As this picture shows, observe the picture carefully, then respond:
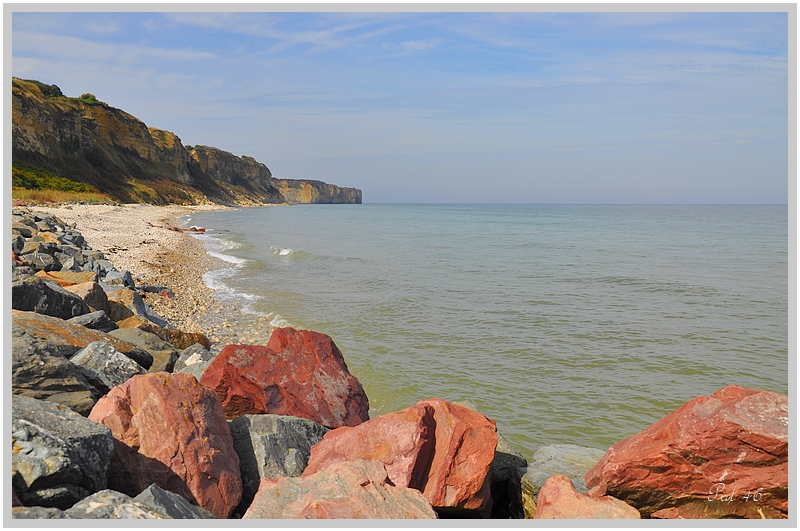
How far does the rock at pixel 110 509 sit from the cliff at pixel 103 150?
36112 millimetres

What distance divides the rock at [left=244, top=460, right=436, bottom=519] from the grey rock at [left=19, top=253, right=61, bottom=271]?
8568 mm

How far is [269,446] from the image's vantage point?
4.32 meters

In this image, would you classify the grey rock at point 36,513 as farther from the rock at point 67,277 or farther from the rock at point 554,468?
the rock at point 67,277

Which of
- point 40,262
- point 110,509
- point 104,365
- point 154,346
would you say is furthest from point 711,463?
point 40,262

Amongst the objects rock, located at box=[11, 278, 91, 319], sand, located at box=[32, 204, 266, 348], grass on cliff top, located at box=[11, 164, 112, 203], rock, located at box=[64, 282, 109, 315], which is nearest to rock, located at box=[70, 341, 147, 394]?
rock, located at box=[11, 278, 91, 319]

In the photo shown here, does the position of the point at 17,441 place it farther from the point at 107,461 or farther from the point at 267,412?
the point at 267,412

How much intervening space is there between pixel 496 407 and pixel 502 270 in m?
13.3

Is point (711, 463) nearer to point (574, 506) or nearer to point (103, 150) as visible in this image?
point (574, 506)

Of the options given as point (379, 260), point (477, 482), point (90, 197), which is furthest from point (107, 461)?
point (90, 197)

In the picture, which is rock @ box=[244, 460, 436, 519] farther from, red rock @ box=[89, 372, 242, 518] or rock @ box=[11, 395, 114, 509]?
rock @ box=[11, 395, 114, 509]

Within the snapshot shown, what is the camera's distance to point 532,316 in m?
12.2

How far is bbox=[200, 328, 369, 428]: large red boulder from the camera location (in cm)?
521

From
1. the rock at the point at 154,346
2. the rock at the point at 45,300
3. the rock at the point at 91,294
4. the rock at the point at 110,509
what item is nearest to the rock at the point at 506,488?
the rock at the point at 110,509

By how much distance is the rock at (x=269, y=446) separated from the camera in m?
4.13
